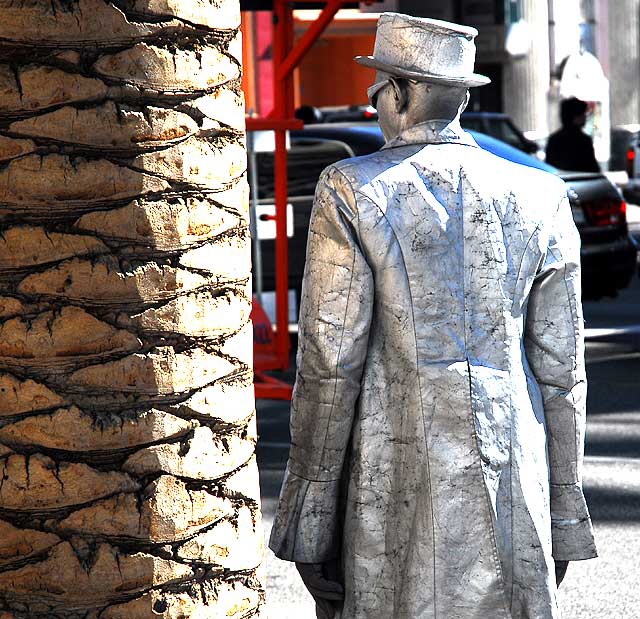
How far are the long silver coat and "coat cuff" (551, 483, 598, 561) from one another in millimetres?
119

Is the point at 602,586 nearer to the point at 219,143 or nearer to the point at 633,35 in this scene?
the point at 219,143

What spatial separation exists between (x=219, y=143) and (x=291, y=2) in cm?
657

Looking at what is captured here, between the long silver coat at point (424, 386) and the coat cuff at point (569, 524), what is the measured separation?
119 mm

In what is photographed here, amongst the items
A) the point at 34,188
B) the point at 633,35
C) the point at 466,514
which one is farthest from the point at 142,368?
the point at 633,35

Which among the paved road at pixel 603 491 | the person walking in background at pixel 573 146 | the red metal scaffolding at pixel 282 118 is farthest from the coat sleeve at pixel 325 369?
the person walking in background at pixel 573 146

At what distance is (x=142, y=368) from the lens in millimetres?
1792

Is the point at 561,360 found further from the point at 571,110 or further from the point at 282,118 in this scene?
the point at 571,110

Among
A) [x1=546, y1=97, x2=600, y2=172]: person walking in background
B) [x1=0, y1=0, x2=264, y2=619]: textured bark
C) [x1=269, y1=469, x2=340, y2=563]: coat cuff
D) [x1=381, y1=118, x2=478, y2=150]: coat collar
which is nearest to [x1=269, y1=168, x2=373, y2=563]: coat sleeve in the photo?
[x1=269, y1=469, x2=340, y2=563]: coat cuff

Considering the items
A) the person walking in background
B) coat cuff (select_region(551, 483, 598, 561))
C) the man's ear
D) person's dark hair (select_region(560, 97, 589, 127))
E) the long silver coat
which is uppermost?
person's dark hair (select_region(560, 97, 589, 127))

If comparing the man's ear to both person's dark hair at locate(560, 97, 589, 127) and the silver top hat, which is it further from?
person's dark hair at locate(560, 97, 589, 127)

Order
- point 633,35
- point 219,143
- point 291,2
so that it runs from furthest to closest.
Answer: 1. point 633,35
2. point 291,2
3. point 219,143

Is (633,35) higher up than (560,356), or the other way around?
(633,35)

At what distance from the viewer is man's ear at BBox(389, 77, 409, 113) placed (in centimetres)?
285

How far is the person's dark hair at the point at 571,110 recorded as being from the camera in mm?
13805
